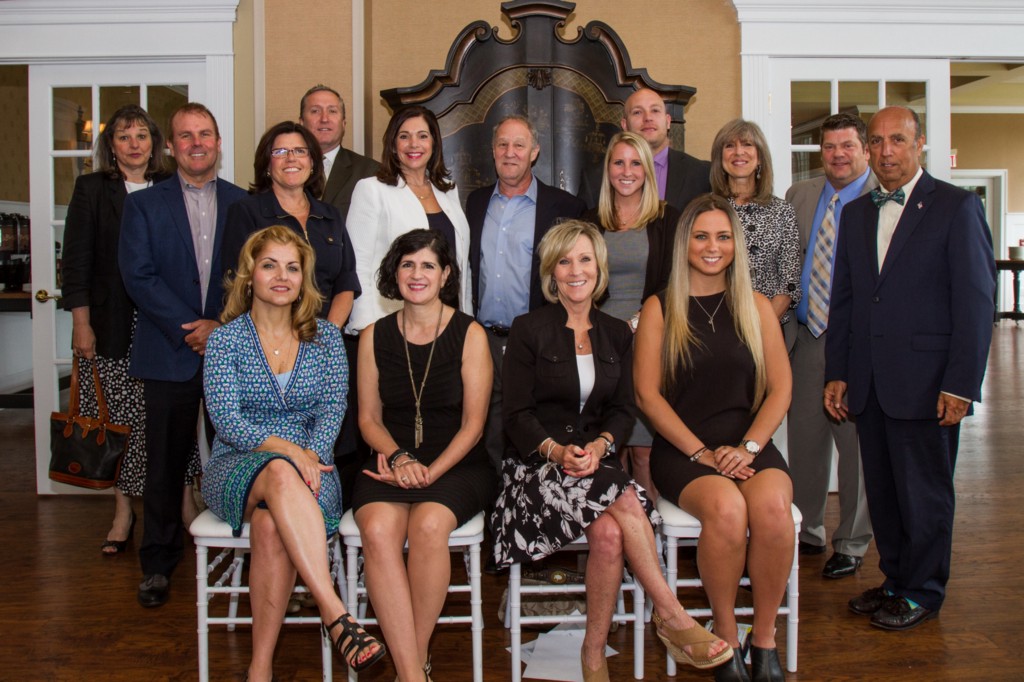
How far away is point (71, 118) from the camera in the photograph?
14.9 ft

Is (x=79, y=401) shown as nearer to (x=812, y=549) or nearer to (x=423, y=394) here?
(x=423, y=394)

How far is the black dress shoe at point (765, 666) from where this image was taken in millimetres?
2428

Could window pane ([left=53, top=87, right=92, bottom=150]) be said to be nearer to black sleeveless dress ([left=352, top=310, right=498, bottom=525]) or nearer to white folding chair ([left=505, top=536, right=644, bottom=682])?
black sleeveless dress ([left=352, top=310, right=498, bottom=525])

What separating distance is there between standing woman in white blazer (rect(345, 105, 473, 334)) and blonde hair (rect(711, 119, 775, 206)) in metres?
0.96

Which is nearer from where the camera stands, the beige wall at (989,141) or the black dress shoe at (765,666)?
the black dress shoe at (765,666)

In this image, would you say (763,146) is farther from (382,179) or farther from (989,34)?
(989,34)

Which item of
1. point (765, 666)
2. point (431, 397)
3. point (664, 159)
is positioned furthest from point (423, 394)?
point (664, 159)

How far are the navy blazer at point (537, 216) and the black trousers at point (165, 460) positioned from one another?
104 centimetres

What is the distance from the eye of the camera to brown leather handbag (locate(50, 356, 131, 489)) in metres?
3.39

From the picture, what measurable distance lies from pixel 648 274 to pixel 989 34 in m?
2.71

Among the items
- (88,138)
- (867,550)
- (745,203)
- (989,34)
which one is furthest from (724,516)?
(88,138)

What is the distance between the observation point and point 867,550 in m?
3.64

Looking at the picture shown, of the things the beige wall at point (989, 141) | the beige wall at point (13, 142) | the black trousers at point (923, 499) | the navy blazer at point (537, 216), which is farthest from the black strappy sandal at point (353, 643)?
the beige wall at point (989, 141)

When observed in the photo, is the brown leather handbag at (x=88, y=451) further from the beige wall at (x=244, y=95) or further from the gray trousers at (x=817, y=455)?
the gray trousers at (x=817, y=455)
